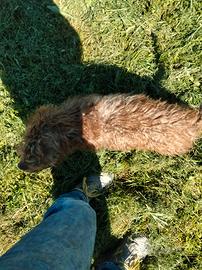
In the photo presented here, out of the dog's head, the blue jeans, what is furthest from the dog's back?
the blue jeans

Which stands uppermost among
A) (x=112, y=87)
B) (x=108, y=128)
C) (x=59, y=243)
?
(x=112, y=87)

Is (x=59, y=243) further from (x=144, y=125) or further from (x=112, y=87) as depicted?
(x=112, y=87)

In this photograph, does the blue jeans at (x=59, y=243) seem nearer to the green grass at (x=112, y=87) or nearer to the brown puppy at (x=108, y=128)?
the brown puppy at (x=108, y=128)

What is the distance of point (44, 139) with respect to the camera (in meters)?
4.31

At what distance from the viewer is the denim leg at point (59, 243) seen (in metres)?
2.68

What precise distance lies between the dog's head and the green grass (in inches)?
23.3

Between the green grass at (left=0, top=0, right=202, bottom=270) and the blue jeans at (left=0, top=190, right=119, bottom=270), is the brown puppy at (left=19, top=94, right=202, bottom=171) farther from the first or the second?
the blue jeans at (left=0, top=190, right=119, bottom=270)

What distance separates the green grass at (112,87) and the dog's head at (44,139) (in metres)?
0.59

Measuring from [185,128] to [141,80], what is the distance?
0.97 m

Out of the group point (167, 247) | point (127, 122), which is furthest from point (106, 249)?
point (127, 122)

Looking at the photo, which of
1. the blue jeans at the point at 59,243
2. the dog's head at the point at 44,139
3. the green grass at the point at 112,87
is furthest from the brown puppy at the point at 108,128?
the blue jeans at the point at 59,243

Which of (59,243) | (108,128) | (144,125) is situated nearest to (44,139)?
(108,128)

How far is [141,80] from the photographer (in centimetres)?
479

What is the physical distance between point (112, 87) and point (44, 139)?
1.11 metres
